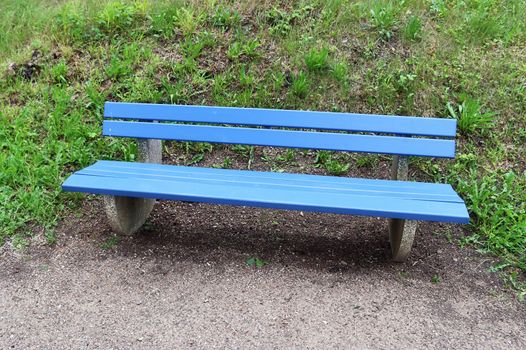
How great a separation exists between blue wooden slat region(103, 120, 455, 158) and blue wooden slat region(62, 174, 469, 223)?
45 cm

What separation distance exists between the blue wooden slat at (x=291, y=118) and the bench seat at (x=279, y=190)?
12.6 inches

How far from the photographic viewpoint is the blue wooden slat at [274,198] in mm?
2502

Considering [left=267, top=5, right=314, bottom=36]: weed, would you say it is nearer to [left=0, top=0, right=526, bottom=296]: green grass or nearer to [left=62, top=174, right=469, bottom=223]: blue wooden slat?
[left=0, top=0, right=526, bottom=296]: green grass

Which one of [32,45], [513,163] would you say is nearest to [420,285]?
[513,163]

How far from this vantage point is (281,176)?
9.93 feet

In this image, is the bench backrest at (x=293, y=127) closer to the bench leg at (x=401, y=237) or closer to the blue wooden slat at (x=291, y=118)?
the blue wooden slat at (x=291, y=118)

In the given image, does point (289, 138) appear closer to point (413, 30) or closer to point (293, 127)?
point (293, 127)

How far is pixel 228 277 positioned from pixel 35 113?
7.05 ft

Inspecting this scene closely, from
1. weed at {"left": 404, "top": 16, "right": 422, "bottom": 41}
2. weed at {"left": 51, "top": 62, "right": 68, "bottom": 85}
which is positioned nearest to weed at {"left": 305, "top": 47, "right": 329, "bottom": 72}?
weed at {"left": 404, "top": 16, "right": 422, "bottom": 41}

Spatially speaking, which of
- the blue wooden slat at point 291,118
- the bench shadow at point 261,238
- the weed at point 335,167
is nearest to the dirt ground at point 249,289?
the bench shadow at point 261,238

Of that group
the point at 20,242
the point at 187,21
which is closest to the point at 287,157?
the point at 187,21

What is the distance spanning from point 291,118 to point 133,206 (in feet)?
3.55

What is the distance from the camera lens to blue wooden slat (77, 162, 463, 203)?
2.70 m

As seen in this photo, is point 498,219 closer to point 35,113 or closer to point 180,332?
point 180,332
